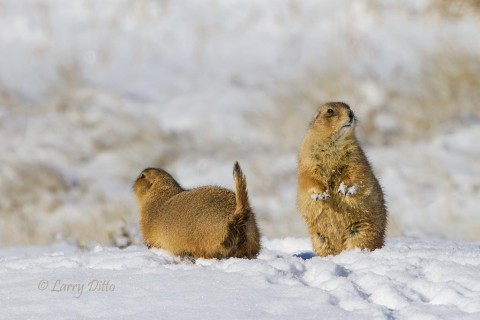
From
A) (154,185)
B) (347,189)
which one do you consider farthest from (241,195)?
(154,185)

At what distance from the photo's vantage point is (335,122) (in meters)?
7.15

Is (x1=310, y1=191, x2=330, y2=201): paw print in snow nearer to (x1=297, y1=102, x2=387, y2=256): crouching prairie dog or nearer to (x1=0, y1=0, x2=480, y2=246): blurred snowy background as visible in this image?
(x1=297, y1=102, x2=387, y2=256): crouching prairie dog

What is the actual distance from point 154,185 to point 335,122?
5.80 feet

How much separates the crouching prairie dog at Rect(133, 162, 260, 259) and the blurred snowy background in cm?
431

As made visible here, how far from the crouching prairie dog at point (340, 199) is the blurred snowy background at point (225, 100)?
169 inches

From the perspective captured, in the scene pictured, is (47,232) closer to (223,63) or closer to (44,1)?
(223,63)

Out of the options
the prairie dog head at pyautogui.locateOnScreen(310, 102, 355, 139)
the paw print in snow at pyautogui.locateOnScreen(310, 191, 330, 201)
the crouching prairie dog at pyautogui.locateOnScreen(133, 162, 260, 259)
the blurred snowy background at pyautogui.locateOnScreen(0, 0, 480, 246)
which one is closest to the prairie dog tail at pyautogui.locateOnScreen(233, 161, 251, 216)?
the crouching prairie dog at pyautogui.locateOnScreen(133, 162, 260, 259)

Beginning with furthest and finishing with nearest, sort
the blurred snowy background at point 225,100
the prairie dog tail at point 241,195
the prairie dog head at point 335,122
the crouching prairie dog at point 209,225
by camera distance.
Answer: the blurred snowy background at point 225,100
the prairie dog head at point 335,122
the crouching prairie dog at point 209,225
the prairie dog tail at point 241,195

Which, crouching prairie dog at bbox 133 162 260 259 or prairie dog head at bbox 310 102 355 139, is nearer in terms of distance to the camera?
crouching prairie dog at bbox 133 162 260 259

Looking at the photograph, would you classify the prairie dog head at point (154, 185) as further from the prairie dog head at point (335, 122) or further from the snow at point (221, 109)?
the prairie dog head at point (335, 122)

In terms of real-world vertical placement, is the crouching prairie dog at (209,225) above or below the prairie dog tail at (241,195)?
below

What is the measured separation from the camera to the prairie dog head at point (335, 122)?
279 inches

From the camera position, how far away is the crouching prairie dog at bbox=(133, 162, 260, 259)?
6285mm

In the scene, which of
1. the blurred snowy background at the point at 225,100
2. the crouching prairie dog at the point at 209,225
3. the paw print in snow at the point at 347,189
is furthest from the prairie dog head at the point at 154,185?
the blurred snowy background at the point at 225,100
